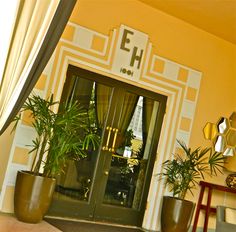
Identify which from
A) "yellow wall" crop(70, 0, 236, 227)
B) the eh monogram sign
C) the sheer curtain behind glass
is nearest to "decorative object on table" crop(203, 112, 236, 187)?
"yellow wall" crop(70, 0, 236, 227)

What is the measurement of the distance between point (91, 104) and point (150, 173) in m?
1.46

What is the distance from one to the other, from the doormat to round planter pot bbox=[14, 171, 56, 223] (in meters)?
0.37

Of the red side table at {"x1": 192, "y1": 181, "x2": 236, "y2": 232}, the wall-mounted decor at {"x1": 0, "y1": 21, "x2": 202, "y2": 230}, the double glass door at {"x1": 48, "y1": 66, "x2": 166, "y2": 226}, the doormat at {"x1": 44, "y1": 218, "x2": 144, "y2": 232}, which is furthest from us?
the red side table at {"x1": 192, "y1": 181, "x2": 236, "y2": 232}

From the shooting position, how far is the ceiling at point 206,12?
17.8ft

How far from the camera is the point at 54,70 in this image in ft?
17.1

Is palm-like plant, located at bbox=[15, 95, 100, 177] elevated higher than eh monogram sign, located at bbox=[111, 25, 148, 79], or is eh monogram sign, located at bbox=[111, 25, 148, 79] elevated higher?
eh monogram sign, located at bbox=[111, 25, 148, 79]

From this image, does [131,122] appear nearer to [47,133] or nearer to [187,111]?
[187,111]

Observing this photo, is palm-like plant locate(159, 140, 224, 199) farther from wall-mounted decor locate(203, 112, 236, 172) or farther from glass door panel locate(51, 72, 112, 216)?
glass door panel locate(51, 72, 112, 216)

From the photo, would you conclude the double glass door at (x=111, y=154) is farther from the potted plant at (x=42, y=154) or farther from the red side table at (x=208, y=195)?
the red side table at (x=208, y=195)

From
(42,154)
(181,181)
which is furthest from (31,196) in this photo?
(181,181)

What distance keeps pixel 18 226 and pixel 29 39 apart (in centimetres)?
269

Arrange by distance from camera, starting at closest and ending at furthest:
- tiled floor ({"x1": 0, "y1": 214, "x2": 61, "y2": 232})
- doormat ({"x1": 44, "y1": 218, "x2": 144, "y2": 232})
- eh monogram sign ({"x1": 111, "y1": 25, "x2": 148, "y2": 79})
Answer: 1. tiled floor ({"x1": 0, "y1": 214, "x2": 61, "y2": 232})
2. doormat ({"x1": 44, "y1": 218, "x2": 144, "y2": 232})
3. eh monogram sign ({"x1": 111, "y1": 25, "x2": 148, "y2": 79})

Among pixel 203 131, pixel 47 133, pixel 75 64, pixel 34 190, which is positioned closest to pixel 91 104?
pixel 75 64

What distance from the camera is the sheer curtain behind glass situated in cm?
233
